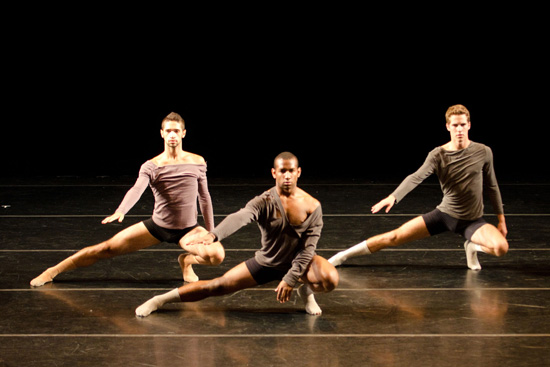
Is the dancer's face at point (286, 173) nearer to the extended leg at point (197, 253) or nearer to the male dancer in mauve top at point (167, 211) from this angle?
the extended leg at point (197, 253)

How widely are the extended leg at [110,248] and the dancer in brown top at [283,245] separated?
1.93 ft

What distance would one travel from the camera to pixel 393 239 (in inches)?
172

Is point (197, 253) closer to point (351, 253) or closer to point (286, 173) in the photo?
point (286, 173)

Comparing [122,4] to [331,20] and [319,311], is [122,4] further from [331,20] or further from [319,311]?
[319,311]

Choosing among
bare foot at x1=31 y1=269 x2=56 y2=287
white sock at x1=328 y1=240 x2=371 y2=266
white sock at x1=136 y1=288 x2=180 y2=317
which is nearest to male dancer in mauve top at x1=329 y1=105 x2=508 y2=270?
white sock at x1=328 y1=240 x2=371 y2=266

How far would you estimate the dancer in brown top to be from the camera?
3.41 metres

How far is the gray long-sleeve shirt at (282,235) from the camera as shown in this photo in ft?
11.2

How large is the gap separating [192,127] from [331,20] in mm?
2061

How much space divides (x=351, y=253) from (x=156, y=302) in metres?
1.34

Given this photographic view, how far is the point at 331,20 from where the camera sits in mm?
8547

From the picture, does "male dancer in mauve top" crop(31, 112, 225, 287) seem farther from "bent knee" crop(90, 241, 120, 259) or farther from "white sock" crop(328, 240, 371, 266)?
"white sock" crop(328, 240, 371, 266)

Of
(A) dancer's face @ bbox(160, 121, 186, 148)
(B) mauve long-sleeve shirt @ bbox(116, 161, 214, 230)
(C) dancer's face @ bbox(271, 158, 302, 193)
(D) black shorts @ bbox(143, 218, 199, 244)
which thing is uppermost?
(A) dancer's face @ bbox(160, 121, 186, 148)

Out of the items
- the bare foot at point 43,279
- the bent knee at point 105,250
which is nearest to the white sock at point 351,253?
the bent knee at point 105,250

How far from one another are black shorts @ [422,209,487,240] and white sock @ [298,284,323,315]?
3.36ft
